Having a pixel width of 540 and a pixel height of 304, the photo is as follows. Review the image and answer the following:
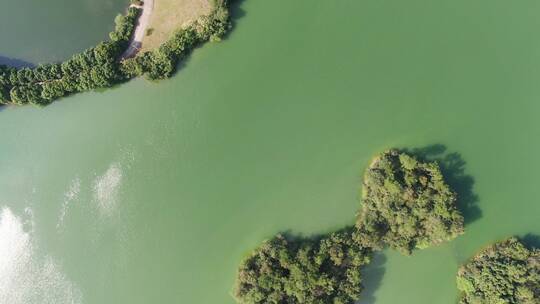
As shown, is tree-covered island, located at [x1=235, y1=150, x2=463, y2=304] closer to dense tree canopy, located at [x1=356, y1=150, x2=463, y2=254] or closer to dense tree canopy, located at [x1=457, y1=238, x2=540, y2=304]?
dense tree canopy, located at [x1=356, y1=150, x2=463, y2=254]

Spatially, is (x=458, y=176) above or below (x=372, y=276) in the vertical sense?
above

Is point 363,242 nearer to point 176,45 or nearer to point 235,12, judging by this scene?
point 235,12

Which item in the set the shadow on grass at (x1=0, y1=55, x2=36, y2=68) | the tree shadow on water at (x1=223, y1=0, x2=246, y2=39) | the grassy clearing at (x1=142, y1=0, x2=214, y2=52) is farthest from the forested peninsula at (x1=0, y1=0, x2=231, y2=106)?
the shadow on grass at (x1=0, y1=55, x2=36, y2=68)

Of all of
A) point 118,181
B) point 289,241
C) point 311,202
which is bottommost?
point 289,241

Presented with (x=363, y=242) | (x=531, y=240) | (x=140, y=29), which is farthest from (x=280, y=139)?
(x=531, y=240)

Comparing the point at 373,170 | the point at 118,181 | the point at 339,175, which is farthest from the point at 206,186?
the point at 373,170

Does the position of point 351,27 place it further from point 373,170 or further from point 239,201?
point 239,201
